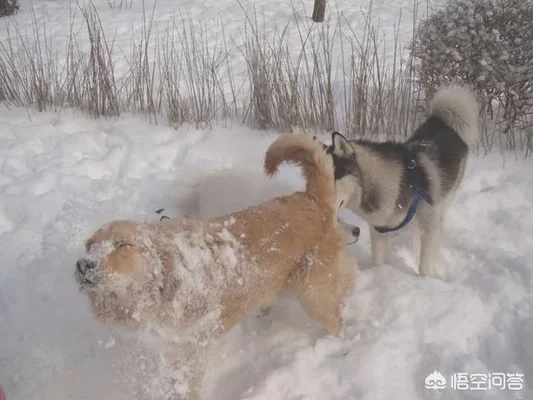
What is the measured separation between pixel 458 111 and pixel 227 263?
2.32m

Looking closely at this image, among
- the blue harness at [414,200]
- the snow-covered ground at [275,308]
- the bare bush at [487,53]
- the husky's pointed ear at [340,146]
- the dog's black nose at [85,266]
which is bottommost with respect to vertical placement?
the snow-covered ground at [275,308]

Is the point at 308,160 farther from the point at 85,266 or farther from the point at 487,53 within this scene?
the point at 487,53

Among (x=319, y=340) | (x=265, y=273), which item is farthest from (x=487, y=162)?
(x=265, y=273)

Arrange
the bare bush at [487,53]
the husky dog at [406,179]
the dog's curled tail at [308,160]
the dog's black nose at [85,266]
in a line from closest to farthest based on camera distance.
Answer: the dog's black nose at [85,266], the dog's curled tail at [308,160], the husky dog at [406,179], the bare bush at [487,53]

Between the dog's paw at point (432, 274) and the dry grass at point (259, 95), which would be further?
the dry grass at point (259, 95)

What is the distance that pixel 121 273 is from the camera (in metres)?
2.00

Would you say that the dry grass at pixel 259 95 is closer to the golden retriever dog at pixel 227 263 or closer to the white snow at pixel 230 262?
the white snow at pixel 230 262

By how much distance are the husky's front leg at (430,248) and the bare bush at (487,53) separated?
1.76 meters

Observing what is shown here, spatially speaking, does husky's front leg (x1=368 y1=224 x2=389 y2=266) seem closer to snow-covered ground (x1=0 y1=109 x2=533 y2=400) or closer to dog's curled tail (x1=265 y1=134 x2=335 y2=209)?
snow-covered ground (x1=0 y1=109 x2=533 y2=400)

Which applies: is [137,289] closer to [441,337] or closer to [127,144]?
[441,337]

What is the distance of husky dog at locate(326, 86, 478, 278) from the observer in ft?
10.6

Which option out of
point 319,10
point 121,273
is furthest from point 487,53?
point 319,10

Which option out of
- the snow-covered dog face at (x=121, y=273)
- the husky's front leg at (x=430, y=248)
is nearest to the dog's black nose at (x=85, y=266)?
the snow-covered dog face at (x=121, y=273)

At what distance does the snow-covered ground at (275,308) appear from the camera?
2730 mm
